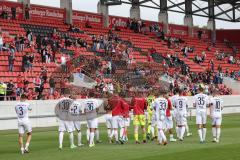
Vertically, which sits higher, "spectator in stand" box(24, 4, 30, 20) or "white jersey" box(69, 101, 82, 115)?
"spectator in stand" box(24, 4, 30, 20)

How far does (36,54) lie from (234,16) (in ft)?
117

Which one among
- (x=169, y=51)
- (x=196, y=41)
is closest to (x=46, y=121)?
(x=169, y=51)

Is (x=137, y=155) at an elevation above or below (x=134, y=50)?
below

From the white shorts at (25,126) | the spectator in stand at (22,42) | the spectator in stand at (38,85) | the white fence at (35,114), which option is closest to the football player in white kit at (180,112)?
the white shorts at (25,126)

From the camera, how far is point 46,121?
37844 mm

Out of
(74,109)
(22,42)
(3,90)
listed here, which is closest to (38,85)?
(3,90)

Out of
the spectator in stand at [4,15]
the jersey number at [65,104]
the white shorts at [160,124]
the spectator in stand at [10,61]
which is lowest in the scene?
the white shorts at [160,124]

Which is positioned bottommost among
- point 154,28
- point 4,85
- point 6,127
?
point 6,127

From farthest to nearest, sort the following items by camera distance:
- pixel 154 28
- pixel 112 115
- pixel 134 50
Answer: pixel 154 28 → pixel 134 50 → pixel 112 115

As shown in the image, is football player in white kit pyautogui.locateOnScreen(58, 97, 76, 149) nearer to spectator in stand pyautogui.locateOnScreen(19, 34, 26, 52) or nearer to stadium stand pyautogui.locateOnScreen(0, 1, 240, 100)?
stadium stand pyautogui.locateOnScreen(0, 1, 240, 100)

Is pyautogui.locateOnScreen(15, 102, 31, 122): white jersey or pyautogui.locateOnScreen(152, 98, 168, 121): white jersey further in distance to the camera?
pyautogui.locateOnScreen(152, 98, 168, 121): white jersey

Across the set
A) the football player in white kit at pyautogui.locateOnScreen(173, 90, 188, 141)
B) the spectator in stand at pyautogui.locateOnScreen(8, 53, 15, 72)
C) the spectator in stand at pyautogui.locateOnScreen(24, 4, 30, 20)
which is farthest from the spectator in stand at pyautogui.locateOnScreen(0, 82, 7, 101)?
the spectator in stand at pyautogui.locateOnScreen(24, 4, 30, 20)

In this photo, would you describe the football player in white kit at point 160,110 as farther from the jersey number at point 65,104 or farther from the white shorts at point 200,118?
the jersey number at point 65,104

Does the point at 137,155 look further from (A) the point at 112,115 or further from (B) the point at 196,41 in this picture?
(B) the point at 196,41
